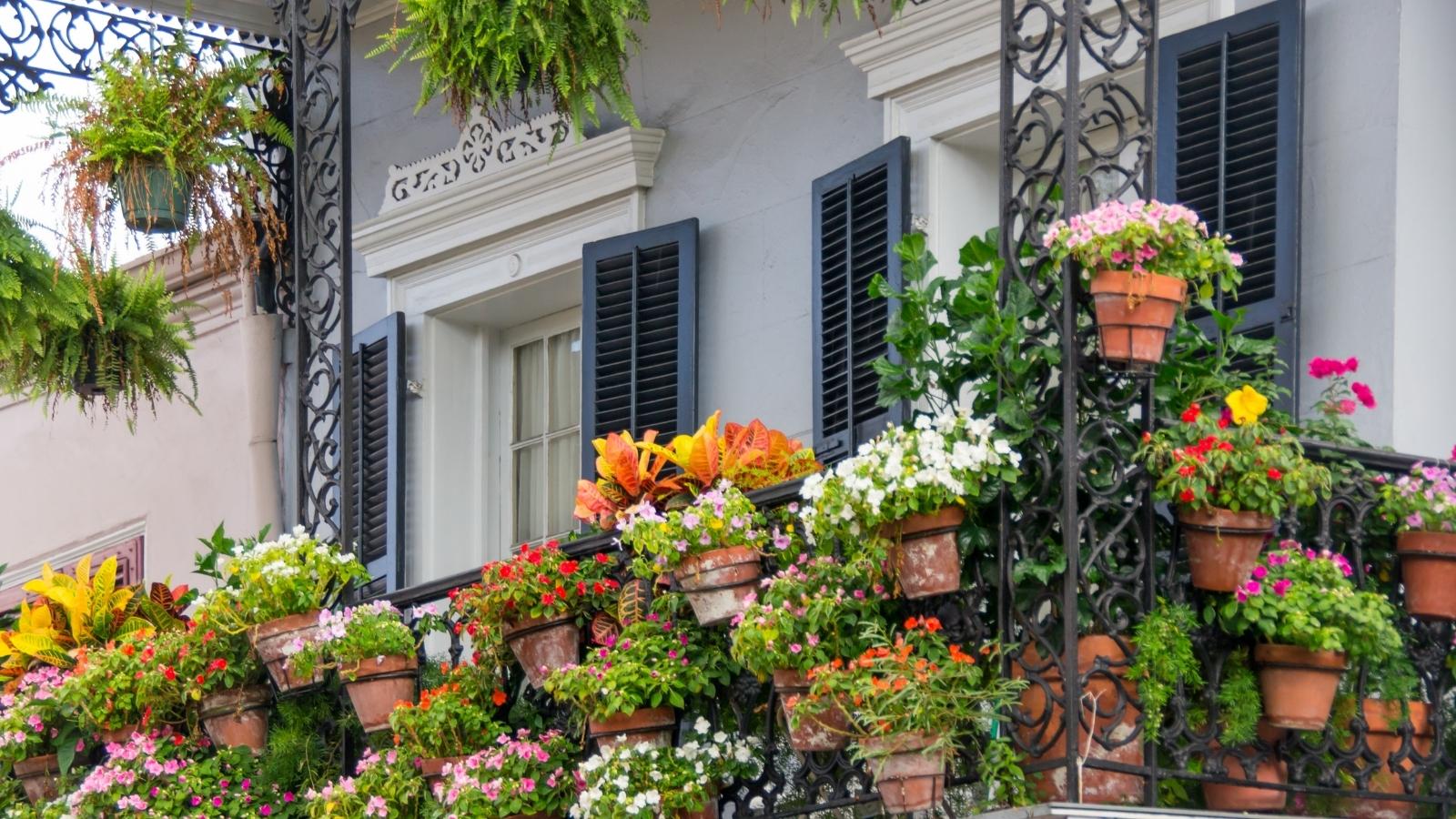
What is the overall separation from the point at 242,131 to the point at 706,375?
2780 millimetres

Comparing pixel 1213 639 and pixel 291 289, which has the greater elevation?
pixel 291 289

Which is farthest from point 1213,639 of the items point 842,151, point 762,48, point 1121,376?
point 762,48

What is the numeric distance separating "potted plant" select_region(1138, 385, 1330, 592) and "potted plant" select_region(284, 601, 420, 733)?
120 inches

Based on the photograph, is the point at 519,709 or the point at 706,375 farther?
the point at 706,375

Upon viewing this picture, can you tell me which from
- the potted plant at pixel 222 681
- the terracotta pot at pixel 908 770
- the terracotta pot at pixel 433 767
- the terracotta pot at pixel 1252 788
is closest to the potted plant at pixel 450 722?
the terracotta pot at pixel 433 767

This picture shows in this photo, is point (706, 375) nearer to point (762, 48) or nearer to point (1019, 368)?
point (762, 48)

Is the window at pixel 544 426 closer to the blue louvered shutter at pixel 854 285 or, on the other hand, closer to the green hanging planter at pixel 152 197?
the green hanging planter at pixel 152 197

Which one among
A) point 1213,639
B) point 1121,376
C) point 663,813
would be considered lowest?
point 663,813

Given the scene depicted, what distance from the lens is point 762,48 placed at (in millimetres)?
10305

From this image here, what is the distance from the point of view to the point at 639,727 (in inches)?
318

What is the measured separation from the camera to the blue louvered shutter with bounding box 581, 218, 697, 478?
10219 mm

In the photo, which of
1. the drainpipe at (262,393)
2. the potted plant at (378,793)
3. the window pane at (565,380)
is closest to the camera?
the potted plant at (378,793)

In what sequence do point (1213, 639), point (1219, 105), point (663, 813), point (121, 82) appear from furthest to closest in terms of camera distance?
point (121, 82), point (1219, 105), point (663, 813), point (1213, 639)

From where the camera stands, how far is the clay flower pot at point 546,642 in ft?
27.8
